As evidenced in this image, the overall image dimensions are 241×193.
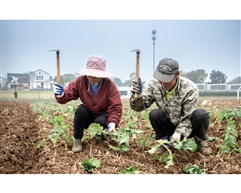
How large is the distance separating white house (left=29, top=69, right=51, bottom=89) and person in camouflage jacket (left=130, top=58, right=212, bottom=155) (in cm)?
58

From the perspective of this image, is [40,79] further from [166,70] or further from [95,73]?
[166,70]

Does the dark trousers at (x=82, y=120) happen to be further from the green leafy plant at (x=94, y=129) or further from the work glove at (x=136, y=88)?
the work glove at (x=136, y=88)

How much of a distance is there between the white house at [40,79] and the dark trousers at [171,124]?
69 cm

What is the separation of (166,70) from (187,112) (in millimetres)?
288

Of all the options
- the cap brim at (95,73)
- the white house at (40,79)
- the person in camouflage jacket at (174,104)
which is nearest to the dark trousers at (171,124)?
the person in camouflage jacket at (174,104)

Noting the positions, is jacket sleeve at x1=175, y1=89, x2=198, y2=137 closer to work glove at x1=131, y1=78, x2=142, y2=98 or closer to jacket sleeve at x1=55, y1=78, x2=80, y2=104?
work glove at x1=131, y1=78, x2=142, y2=98

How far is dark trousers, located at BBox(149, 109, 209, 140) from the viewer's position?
1.79 meters

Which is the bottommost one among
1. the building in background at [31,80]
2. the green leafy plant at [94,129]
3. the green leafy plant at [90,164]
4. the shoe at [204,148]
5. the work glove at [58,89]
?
the green leafy plant at [90,164]

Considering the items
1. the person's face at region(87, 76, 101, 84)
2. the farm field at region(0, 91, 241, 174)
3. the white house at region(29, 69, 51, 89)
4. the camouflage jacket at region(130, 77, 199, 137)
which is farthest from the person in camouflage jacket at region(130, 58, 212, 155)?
the white house at region(29, 69, 51, 89)

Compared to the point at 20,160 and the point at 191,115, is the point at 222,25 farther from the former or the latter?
the point at 20,160

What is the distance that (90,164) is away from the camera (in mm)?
1632

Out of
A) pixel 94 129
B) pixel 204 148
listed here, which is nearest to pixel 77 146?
pixel 94 129

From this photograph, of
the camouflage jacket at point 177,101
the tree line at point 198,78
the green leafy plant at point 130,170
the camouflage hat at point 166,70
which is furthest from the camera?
the tree line at point 198,78

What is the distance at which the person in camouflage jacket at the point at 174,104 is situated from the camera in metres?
1.73
